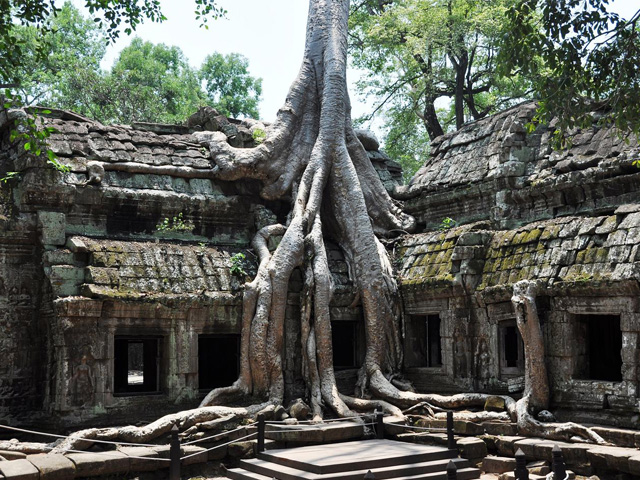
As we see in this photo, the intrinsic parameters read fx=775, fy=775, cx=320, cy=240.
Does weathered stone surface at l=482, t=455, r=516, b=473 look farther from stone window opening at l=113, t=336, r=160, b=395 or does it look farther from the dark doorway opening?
the dark doorway opening

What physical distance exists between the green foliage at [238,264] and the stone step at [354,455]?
2.94m

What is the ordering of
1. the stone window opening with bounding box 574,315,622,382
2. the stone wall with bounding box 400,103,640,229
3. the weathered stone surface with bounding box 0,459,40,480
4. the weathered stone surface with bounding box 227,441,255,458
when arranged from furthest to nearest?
the stone window opening with bounding box 574,315,622,382 → the stone wall with bounding box 400,103,640,229 → the weathered stone surface with bounding box 227,441,255,458 → the weathered stone surface with bounding box 0,459,40,480

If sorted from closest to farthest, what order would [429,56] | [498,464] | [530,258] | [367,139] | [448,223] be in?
[498,464] → [530,258] → [448,223] → [367,139] → [429,56]

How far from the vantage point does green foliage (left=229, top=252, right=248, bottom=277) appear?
10943 millimetres

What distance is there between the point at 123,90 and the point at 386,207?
13.0 meters

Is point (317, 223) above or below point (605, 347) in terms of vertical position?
above

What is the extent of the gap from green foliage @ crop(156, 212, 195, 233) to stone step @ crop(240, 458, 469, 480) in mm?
4046

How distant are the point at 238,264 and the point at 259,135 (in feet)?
8.37

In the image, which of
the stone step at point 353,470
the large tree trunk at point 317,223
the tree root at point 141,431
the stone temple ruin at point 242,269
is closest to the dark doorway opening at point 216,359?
the stone temple ruin at point 242,269

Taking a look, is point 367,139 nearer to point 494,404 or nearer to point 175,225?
point 175,225

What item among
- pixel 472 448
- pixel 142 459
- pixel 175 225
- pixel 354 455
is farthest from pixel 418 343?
pixel 142 459

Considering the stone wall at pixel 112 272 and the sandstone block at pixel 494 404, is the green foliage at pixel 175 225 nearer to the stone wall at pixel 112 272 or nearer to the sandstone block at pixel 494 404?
the stone wall at pixel 112 272

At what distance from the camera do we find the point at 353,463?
25.7 ft

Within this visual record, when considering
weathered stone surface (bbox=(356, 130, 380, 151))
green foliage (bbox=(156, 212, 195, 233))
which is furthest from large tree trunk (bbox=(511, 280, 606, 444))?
weathered stone surface (bbox=(356, 130, 380, 151))
